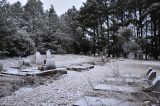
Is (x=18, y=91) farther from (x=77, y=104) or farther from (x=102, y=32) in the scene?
(x=102, y=32)

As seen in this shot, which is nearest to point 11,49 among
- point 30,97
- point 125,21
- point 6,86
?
point 6,86

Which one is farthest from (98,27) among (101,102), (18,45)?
(101,102)

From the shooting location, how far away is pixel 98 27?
26.4 meters

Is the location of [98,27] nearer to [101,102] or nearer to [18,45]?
[18,45]

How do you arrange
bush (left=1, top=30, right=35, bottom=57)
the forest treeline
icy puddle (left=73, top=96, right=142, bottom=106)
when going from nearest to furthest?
icy puddle (left=73, top=96, right=142, bottom=106)
bush (left=1, top=30, right=35, bottom=57)
the forest treeline

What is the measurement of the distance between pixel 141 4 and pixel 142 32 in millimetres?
3080

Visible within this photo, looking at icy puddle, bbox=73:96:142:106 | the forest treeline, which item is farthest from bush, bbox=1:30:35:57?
icy puddle, bbox=73:96:142:106

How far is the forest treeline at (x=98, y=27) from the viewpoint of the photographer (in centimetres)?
2048

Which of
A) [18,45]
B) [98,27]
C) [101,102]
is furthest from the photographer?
[98,27]

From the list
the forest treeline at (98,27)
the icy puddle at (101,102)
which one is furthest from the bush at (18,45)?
the icy puddle at (101,102)

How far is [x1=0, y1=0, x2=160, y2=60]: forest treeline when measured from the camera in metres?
20.5

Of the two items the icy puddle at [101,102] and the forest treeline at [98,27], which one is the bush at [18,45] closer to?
the forest treeline at [98,27]

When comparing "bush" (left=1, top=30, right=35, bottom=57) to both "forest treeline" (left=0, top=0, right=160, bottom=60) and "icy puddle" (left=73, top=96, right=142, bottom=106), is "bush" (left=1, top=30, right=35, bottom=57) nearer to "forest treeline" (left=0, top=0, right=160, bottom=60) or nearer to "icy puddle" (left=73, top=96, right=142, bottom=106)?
"forest treeline" (left=0, top=0, right=160, bottom=60)

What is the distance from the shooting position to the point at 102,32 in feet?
82.8
